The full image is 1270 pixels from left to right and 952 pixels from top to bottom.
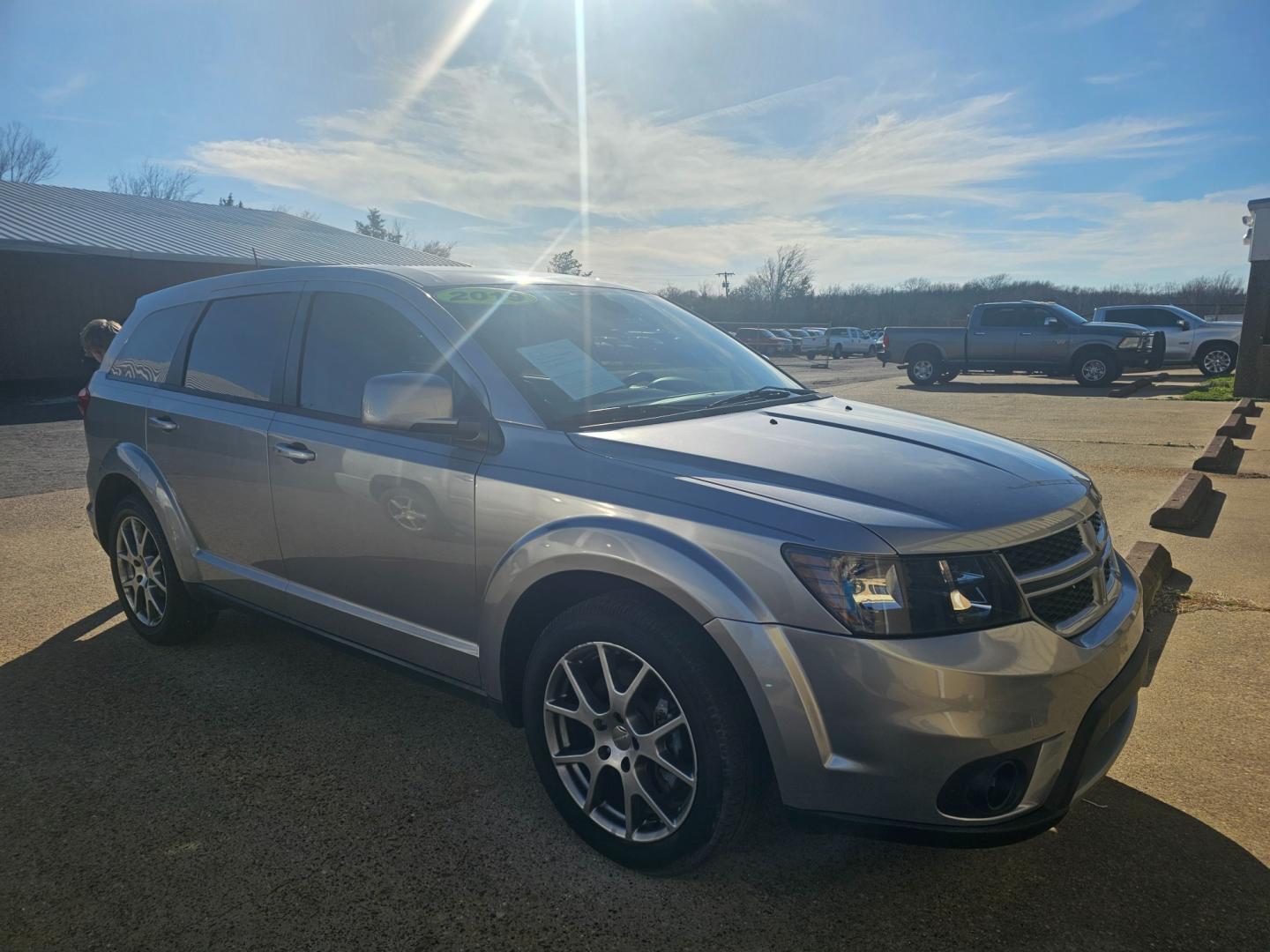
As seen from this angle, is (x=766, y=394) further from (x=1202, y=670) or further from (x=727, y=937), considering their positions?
(x=1202, y=670)

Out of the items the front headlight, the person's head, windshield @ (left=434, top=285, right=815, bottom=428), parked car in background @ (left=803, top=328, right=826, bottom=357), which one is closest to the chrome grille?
the front headlight

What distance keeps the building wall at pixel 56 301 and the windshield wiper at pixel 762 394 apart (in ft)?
67.5

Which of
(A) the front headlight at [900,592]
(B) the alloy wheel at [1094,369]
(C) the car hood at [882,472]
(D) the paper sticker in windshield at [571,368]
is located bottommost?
(B) the alloy wheel at [1094,369]

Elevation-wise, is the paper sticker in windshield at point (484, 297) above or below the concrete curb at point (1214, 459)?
above

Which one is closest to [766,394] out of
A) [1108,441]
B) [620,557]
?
[620,557]

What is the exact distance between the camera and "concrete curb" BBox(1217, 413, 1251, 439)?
34.2 ft

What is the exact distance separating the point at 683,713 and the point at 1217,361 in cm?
2603

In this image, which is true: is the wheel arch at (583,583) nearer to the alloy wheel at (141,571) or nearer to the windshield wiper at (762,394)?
the windshield wiper at (762,394)

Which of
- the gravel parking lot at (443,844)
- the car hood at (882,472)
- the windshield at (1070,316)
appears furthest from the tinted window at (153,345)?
the windshield at (1070,316)

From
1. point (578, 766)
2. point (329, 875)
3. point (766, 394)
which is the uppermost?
point (766, 394)

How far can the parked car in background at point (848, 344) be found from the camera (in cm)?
4800

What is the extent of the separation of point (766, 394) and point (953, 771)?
1.82m

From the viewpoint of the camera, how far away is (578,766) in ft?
8.85

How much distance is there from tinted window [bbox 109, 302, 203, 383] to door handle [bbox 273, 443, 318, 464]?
128 centimetres
